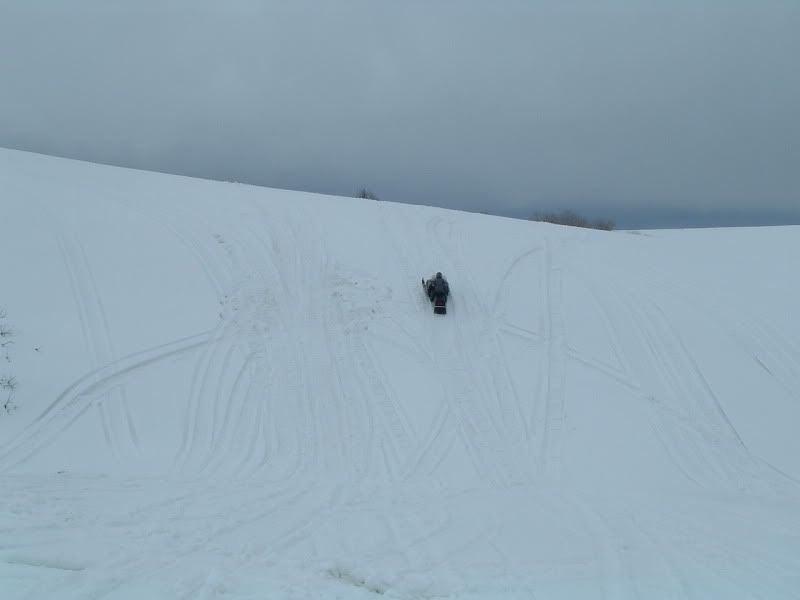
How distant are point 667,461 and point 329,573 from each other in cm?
721

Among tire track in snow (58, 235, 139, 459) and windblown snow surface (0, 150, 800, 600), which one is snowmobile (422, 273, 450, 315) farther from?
tire track in snow (58, 235, 139, 459)

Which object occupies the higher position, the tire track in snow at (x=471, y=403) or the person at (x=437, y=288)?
the person at (x=437, y=288)

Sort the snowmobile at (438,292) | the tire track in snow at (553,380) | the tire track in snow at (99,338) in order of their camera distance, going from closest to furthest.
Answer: the tire track in snow at (99,338)
the tire track in snow at (553,380)
the snowmobile at (438,292)

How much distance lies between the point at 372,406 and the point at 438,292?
426 centimetres

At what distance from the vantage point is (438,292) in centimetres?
1466

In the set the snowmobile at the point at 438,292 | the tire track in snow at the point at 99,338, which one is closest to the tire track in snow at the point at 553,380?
the snowmobile at the point at 438,292

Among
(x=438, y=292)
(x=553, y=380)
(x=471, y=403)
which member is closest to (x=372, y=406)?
(x=471, y=403)

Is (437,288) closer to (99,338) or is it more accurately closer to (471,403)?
(471,403)

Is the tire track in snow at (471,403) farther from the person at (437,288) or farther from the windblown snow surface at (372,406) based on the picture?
the person at (437,288)

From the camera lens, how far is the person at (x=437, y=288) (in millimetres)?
14648

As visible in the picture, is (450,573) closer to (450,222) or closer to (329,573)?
(329,573)

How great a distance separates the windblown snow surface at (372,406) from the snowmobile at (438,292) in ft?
1.09

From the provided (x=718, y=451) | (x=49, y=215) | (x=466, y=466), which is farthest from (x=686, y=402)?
(x=49, y=215)

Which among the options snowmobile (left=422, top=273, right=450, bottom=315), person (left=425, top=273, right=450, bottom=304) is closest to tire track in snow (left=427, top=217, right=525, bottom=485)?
snowmobile (left=422, top=273, right=450, bottom=315)
